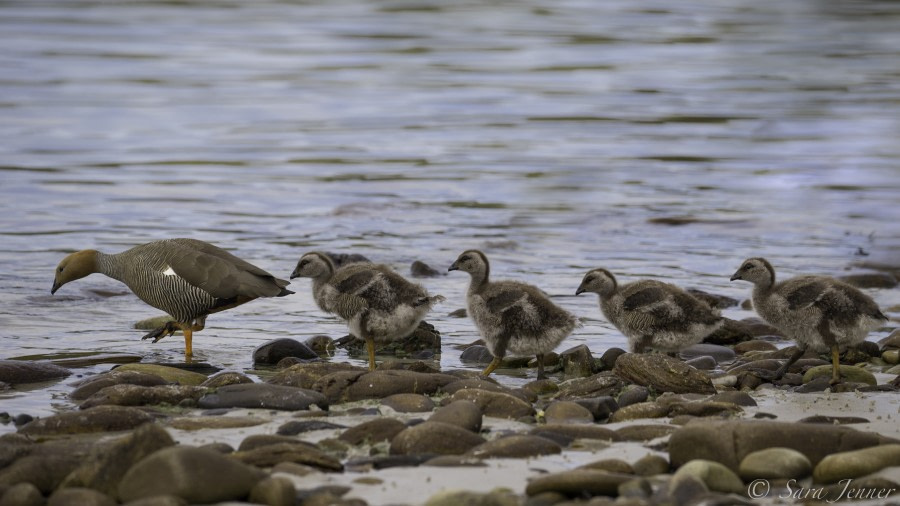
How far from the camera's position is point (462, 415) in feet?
28.2

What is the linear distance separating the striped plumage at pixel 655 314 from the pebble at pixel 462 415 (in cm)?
314

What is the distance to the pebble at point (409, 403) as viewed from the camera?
929cm

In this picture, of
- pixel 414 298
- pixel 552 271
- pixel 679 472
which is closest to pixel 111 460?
pixel 679 472

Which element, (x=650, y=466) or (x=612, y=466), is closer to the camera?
(x=612, y=466)

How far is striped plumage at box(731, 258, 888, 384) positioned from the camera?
425 inches

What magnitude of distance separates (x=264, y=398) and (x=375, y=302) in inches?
92.8

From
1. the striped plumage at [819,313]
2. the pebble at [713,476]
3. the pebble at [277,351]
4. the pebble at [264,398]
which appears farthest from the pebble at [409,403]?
the striped plumage at [819,313]

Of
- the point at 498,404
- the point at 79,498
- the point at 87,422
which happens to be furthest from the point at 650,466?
the point at 87,422

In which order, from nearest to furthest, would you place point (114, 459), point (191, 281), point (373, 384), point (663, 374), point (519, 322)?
point (114, 459)
point (373, 384)
point (663, 374)
point (519, 322)
point (191, 281)

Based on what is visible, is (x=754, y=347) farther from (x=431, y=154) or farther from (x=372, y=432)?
(x=431, y=154)

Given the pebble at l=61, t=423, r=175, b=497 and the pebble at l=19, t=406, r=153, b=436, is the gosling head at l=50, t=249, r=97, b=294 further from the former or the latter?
the pebble at l=61, t=423, r=175, b=497

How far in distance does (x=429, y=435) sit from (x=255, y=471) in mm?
1291

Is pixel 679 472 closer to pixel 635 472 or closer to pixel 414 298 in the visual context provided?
pixel 635 472

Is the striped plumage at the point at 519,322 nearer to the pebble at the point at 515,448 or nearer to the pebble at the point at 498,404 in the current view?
the pebble at the point at 498,404
